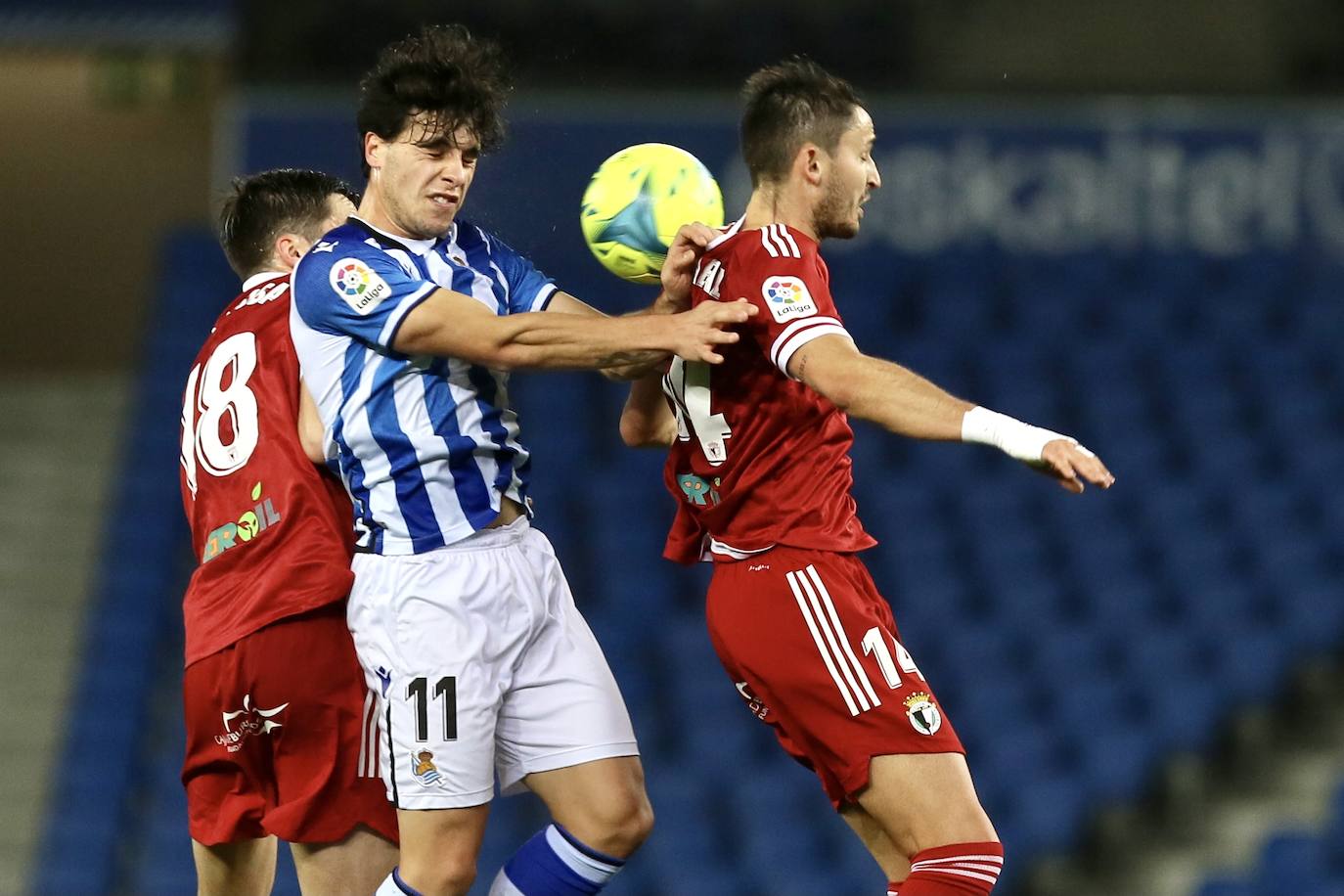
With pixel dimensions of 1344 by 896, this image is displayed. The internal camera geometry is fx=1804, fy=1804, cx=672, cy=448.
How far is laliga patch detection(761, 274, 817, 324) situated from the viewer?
10.7 ft

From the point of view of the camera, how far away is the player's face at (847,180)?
3471 mm

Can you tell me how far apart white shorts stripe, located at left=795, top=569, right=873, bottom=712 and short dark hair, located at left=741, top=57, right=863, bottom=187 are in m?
0.80

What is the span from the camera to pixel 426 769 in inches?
128

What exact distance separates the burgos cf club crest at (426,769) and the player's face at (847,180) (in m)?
1.24

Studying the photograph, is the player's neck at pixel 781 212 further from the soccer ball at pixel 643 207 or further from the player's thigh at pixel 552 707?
the player's thigh at pixel 552 707

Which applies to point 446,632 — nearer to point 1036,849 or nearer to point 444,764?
point 444,764

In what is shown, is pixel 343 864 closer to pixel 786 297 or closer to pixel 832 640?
pixel 832 640

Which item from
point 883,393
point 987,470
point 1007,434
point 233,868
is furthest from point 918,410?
point 987,470

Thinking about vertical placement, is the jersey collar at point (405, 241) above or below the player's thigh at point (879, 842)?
above

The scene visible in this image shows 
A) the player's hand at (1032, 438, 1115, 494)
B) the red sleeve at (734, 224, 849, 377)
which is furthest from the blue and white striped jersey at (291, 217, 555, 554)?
the player's hand at (1032, 438, 1115, 494)

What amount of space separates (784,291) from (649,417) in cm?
55

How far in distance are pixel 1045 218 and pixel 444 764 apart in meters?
6.93

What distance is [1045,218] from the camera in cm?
951

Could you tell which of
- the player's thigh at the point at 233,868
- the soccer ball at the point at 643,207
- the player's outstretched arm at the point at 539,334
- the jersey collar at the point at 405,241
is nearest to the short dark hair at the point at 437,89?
the jersey collar at the point at 405,241
